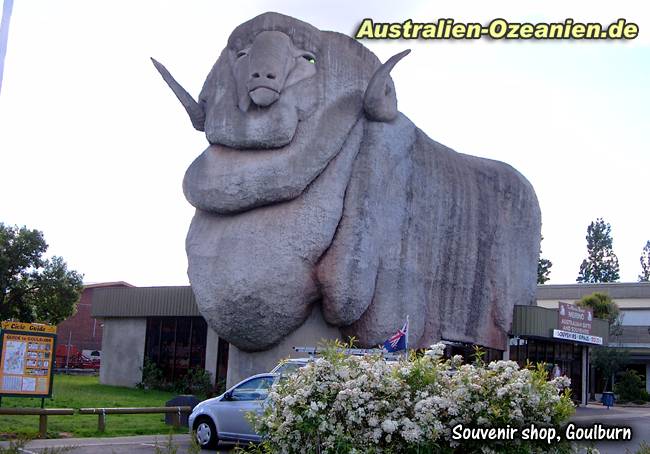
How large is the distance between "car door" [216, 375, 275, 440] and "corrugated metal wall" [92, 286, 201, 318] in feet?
53.1

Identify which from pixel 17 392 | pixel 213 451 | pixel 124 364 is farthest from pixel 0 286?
pixel 213 451

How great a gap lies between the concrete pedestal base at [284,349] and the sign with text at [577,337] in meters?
13.7

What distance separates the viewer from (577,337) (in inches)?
1359

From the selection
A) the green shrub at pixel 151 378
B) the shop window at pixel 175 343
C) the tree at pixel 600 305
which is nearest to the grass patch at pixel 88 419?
the green shrub at pixel 151 378

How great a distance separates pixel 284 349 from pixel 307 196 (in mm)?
3949

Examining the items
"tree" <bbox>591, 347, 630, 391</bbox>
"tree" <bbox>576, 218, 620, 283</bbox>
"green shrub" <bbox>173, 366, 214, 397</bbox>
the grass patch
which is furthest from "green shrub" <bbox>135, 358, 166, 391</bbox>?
"tree" <bbox>576, 218, 620, 283</bbox>

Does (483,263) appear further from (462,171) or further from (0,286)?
(0,286)

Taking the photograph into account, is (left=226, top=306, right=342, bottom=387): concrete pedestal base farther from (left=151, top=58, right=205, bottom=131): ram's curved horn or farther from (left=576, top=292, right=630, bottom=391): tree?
(left=576, top=292, right=630, bottom=391): tree

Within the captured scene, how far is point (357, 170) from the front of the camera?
73.3ft

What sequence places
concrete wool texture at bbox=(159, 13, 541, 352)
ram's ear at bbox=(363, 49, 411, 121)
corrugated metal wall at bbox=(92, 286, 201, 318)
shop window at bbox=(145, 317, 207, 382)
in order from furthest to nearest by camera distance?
corrugated metal wall at bbox=(92, 286, 201, 318), shop window at bbox=(145, 317, 207, 382), ram's ear at bbox=(363, 49, 411, 121), concrete wool texture at bbox=(159, 13, 541, 352)

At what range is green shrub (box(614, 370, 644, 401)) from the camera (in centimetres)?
4769

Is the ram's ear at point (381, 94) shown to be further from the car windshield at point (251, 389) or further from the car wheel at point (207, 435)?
the car wheel at point (207, 435)

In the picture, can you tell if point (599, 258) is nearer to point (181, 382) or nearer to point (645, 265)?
point (645, 265)

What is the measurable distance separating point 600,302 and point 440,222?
26932 millimetres
